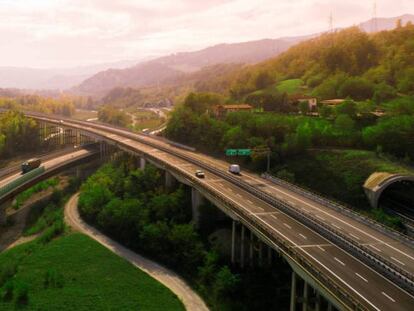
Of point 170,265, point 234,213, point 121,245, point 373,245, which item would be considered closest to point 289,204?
point 234,213

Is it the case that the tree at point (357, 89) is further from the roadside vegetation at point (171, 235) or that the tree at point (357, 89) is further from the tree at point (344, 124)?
the roadside vegetation at point (171, 235)

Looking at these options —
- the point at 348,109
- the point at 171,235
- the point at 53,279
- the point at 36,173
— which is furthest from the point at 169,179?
the point at 348,109

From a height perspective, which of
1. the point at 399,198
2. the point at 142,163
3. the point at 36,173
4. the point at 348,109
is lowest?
the point at 399,198

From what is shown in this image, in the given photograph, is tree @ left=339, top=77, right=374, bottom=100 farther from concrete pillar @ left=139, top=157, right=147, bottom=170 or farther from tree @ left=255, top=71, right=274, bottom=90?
concrete pillar @ left=139, top=157, right=147, bottom=170

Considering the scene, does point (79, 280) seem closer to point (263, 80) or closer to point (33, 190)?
point (33, 190)

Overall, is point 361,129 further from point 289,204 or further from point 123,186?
point 123,186

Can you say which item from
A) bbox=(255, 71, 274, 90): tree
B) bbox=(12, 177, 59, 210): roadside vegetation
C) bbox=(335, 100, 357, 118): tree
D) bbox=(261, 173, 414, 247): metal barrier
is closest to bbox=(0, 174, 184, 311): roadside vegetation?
bbox=(12, 177, 59, 210): roadside vegetation
